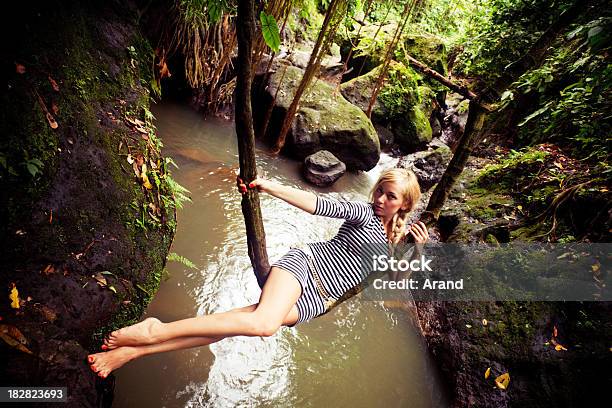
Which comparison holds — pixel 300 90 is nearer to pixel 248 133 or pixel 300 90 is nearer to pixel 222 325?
pixel 248 133

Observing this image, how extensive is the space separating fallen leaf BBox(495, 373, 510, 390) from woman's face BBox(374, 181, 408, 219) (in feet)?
6.74

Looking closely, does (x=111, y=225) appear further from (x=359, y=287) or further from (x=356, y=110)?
(x=356, y=110)

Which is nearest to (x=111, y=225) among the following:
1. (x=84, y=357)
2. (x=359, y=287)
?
(x=84, y=357)

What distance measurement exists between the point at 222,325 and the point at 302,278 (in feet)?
1.81

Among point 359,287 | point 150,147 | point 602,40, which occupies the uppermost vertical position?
point 602,40

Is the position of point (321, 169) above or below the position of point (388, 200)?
below

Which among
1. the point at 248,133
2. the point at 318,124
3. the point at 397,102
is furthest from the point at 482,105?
the point at 397,102

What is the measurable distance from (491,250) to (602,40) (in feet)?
9.23

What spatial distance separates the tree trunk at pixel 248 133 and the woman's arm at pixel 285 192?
1.6 inches

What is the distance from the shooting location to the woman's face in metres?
2.10

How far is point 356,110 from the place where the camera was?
275 inches

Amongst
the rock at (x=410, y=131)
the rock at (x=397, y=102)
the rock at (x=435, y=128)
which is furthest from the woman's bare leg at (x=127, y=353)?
the rock at (x=435, y=128)

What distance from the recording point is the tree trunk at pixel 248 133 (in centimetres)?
143

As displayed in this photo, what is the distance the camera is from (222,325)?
171cm
